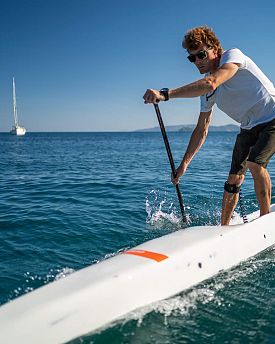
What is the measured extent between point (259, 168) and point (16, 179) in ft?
33.2

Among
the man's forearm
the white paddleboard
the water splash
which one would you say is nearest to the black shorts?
the white paddleboard

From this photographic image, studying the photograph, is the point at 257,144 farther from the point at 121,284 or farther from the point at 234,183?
the point at 121,284

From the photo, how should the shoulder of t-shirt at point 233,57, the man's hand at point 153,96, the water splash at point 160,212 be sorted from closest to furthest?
the man's hand at point 153,96
the shoulder of t-shirt at point 233,57
the water splash at point 160,212

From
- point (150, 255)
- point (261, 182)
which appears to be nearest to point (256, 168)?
point (261, 182)

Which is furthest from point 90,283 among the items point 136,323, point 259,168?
point 259,168

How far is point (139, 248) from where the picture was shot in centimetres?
369

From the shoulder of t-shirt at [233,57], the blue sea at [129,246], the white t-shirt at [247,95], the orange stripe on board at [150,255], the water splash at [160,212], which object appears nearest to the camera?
the blue sea at [129,246]

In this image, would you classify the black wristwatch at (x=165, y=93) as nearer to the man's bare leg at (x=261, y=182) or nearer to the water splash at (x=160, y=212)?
the man's bare leg at (x=261, y=182)

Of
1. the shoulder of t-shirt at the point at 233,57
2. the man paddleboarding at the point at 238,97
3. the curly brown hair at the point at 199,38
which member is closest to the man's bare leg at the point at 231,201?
the man paddleboarding at the point at 238,97

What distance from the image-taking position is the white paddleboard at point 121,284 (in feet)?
8.30

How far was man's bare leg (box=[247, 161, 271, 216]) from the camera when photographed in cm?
461

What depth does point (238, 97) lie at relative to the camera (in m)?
4.55

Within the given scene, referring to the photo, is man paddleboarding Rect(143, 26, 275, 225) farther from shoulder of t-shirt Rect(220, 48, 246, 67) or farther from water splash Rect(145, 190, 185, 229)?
water splash Rect(145, 190, 185, 229)

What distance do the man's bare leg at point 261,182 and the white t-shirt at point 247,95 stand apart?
22.7 inches
